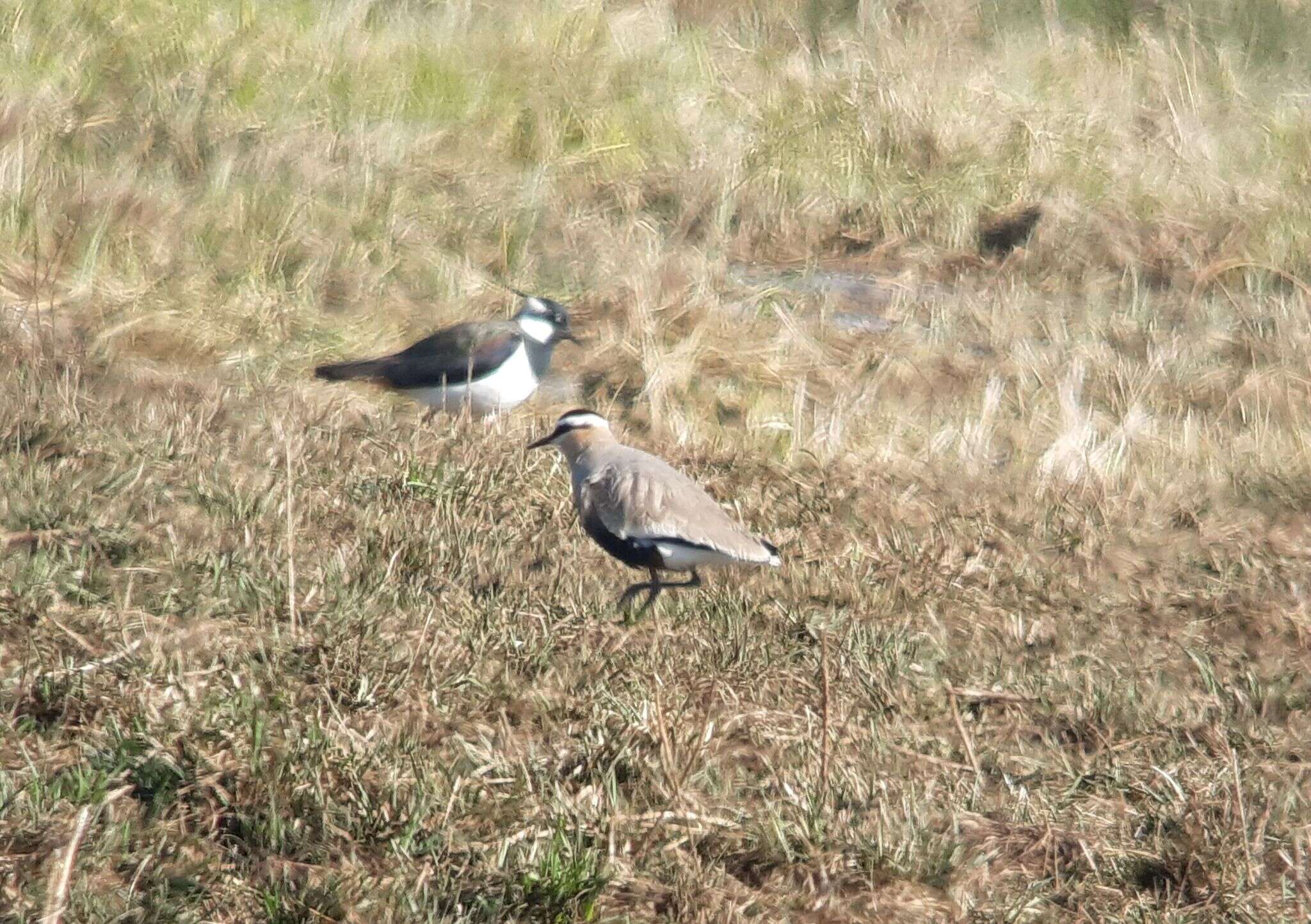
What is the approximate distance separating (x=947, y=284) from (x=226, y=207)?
14.3 ft

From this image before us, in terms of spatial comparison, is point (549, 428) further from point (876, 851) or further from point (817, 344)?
point (876, 851)

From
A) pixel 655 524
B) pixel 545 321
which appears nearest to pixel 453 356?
pixel 545 321

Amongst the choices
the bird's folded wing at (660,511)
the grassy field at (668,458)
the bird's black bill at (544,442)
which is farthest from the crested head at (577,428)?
the bird's folded wing at (660,511)

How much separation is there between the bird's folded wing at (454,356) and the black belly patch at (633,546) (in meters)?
2.19

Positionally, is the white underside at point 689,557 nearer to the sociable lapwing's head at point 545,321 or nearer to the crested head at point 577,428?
the crested head at point 577,428

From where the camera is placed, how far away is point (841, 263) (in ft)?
33.3

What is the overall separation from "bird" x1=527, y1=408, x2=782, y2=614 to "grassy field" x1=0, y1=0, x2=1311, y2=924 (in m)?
0.13

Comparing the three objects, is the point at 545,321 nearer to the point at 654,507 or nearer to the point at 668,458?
the point at 668,458

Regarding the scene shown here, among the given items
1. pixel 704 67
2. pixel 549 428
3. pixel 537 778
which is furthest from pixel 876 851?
pixel 704 67

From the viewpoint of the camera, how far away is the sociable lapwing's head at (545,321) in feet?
26.0

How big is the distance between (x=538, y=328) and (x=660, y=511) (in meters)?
2.97

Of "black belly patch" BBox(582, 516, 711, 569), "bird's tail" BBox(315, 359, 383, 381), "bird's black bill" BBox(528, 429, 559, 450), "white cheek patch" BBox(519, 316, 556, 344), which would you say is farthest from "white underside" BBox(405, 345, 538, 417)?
"black belly patch" BBox(582, 516, 711, 569)

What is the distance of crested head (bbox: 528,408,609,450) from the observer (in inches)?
236

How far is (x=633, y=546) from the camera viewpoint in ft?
16.6
